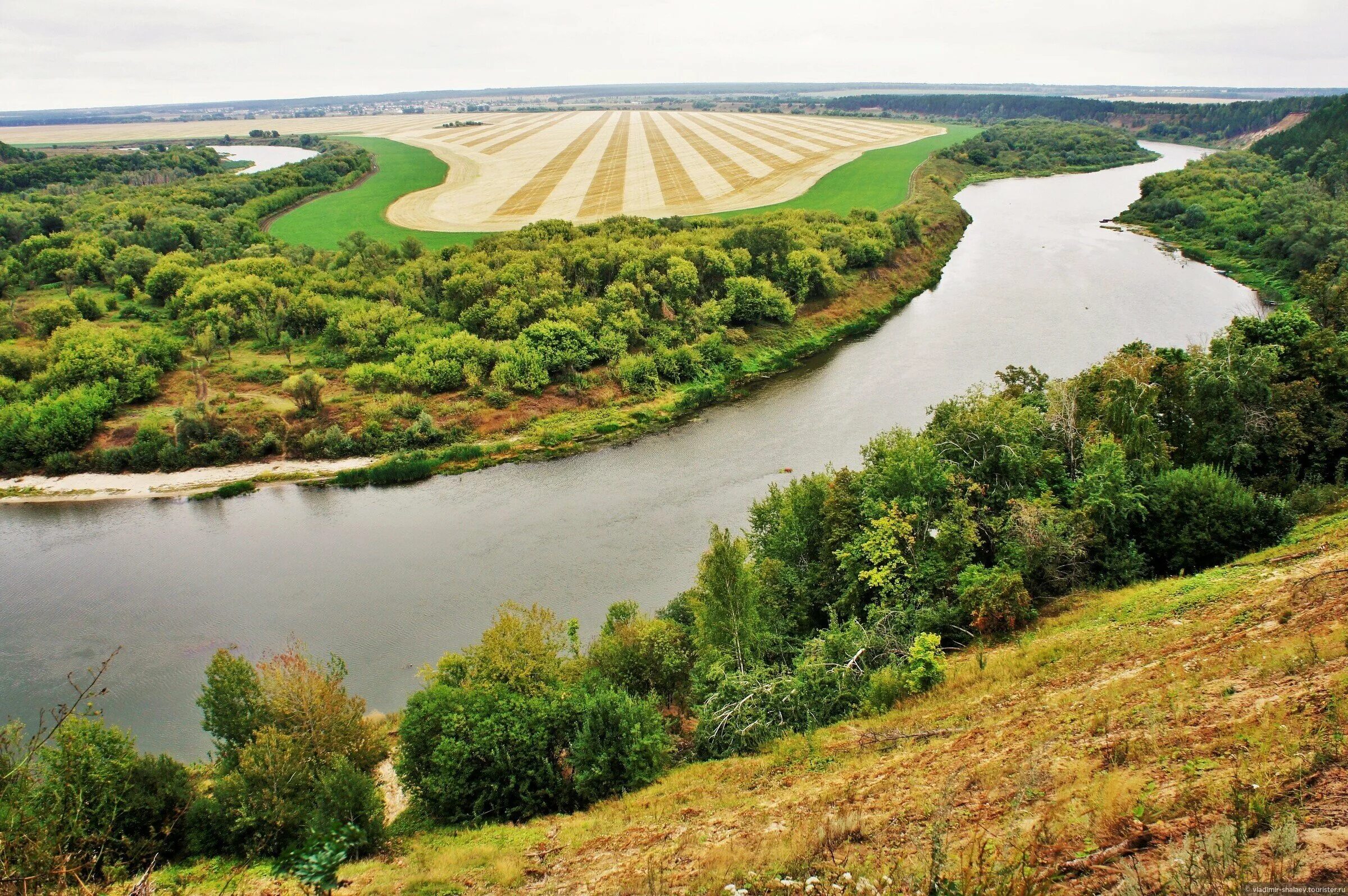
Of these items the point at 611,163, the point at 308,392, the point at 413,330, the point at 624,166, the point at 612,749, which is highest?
the point at 611,163

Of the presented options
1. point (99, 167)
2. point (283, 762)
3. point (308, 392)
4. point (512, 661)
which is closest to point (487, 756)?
point (512, 661)

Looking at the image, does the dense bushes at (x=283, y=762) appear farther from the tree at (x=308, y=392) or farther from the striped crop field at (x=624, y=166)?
the striped crop field at (x=624, y=166)

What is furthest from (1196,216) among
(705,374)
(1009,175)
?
(705,374)

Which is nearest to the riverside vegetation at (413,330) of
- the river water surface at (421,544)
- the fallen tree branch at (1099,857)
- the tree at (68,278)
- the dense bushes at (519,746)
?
the tree at (68,278)

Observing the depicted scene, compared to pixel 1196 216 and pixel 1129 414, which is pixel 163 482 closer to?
pixel 1129 414

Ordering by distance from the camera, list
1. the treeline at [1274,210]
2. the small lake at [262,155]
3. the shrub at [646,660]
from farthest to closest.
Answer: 1. the small lake at [262,155]
2. the treeline at [1274,210]
3. the shrub at [646,660]

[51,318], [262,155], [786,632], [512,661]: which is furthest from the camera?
[262,155]

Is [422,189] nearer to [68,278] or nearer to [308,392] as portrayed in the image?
[68,278]
